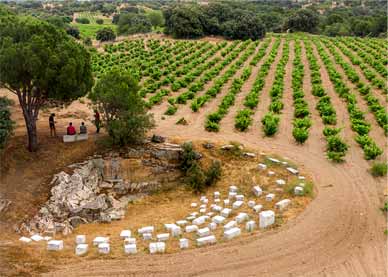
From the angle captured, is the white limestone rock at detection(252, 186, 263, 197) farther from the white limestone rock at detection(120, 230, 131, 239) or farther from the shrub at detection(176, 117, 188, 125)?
the shrub at detection(176, 117, 188, 125)

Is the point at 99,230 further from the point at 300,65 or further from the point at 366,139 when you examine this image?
the point at 300,65

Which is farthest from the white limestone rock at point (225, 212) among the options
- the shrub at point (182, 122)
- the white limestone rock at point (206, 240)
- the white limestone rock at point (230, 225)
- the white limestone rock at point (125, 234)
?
the shrub at point (182, 122)

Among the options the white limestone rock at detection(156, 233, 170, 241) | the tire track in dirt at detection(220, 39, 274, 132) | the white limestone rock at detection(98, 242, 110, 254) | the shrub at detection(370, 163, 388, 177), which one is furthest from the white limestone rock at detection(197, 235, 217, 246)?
the tire track in dirt at detection(220, 39, 274, 132)

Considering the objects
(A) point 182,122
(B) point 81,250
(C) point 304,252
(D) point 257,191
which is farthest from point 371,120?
(B) point 81,250

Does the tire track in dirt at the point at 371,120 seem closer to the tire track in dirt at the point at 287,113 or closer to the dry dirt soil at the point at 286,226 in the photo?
the dry dirt soil at the point at 286,226

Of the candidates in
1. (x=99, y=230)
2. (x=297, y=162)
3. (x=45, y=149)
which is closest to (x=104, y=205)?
(x=99, y=230)

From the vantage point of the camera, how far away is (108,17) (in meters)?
122

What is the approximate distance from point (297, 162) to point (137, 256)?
9.09 m

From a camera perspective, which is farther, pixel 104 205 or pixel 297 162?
pixel 297 162

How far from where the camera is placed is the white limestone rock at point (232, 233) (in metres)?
13.7

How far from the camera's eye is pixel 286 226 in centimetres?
1452

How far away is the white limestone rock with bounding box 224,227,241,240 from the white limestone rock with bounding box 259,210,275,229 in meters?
0.88

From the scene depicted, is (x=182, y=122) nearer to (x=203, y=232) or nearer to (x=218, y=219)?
(x=218, y=219)

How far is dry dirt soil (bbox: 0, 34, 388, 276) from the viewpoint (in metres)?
12.6
